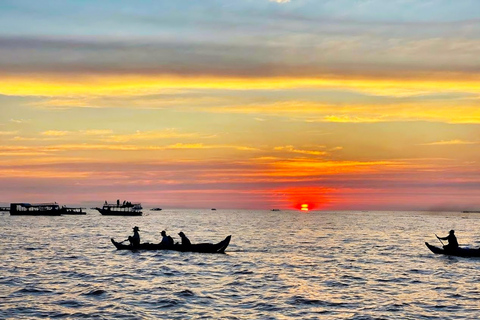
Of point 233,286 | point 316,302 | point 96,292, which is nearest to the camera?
point 316,302

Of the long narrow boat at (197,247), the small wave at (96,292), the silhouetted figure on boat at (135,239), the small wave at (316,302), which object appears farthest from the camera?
the silhouetted figure on boat at (135,239)

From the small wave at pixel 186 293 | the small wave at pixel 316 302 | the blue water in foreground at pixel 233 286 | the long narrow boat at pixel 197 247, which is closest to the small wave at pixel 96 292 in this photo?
the blue water in foreground at pixel 233 286

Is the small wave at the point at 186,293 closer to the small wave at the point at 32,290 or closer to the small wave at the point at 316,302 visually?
the small wave at the point at 316,302

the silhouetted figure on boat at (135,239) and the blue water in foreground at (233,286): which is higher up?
the silhouetted figure on boat at (135,239)

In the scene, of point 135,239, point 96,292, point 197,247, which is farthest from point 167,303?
point 135,239

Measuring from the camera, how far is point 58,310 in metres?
27.9

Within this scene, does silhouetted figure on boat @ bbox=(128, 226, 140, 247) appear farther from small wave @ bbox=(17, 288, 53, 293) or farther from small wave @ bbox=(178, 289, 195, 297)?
small wave @ bbox=(178, 289, 195, 297)

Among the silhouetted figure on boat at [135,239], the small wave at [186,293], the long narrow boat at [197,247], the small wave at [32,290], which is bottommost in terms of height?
the small wave at [186,293]

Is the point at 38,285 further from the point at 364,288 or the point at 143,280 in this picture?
the point at 364,288

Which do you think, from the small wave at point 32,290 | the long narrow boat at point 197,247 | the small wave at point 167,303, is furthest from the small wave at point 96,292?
the long narrow boat at point 197,247

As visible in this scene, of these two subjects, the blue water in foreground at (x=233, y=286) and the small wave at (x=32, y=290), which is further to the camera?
the small wave at (x=32, y=290)

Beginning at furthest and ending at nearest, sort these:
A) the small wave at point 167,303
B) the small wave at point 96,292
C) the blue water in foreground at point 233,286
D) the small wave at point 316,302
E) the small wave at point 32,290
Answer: the small wave at point 32,290, the small wave at point 96,292, the small wave at point 316,302, the small wave at point 167,303, the blue water in foreground at point 233,286

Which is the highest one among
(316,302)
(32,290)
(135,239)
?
(135,239)

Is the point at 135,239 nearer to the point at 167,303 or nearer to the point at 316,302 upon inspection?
the point at 167,303
